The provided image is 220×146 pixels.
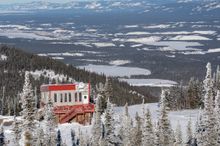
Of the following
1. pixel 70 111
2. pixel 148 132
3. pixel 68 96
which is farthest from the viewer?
pixel 68 96

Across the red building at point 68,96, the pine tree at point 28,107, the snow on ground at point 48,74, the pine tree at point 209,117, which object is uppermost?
the pine tree at point 28,107

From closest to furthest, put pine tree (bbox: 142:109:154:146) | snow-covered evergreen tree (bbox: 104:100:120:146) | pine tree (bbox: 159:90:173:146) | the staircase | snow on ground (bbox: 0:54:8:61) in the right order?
pine tree (bbox: 159:90:173:146), snow-covered evergreen tree (bbox: 104:100:120:146), pine tree (bbox: 142:109:154:146), the staircase, snow on ground (bbox: 0:54:8:61)

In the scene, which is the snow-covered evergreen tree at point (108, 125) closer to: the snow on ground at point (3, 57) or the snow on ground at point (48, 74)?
the snow on ground at point (48, 74)

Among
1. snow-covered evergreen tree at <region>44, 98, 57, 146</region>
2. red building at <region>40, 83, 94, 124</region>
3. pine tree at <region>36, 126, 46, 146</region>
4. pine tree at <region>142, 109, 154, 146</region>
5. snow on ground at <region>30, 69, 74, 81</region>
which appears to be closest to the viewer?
pine tree at <region>142, 109, 154, 146</region>

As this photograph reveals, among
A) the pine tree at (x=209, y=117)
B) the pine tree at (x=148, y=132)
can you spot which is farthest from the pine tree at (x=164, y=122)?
the pine tree at (x=209, y=117)

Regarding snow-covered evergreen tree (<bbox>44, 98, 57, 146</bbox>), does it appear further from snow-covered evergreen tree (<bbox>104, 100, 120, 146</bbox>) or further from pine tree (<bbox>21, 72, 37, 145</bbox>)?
pine tree (<bbox>21, 72, 37, 145</bbox>)

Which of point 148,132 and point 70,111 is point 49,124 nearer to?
point 148,132

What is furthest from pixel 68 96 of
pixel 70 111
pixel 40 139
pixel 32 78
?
pixel 32 78

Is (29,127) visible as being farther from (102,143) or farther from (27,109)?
(102,143)

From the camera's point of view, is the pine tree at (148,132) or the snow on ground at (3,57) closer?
the pine tree at (148,132)

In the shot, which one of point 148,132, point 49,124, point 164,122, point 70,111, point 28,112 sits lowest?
point 70,111

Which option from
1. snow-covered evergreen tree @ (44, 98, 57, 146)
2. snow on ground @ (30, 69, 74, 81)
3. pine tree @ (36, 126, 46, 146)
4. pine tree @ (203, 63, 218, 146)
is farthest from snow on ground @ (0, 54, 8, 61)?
pine tree @ (203, 63, 218, 146)

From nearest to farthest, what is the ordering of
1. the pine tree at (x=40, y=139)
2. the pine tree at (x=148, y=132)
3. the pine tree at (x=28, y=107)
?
1. the pine tree at (x=28, y=107)
2. the pine tree at (x=148, y=132)
3. the pine tree at (x=40, y=139)
